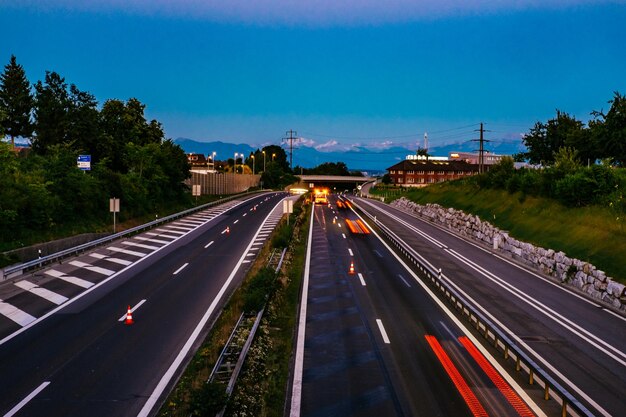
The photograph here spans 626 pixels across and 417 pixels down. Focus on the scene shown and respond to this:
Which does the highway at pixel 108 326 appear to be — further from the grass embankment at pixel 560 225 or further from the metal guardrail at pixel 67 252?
the grass embankment at pixel 560 225

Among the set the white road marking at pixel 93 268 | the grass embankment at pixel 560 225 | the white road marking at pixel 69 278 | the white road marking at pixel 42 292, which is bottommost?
the white road marking at pixel 42 292

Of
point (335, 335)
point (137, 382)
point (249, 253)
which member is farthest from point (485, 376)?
point (249, 253)

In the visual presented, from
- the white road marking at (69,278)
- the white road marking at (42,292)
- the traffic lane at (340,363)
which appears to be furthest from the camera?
the white road marking at (69,278)

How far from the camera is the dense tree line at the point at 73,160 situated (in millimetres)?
31281

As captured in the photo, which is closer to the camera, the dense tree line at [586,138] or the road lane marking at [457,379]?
the road lane marking at [457,379]

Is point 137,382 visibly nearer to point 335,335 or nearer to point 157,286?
point 335,335

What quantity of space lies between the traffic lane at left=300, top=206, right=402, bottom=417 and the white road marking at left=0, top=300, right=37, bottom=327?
10061 mm

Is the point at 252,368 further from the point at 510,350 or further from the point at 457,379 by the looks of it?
the point at 510,350

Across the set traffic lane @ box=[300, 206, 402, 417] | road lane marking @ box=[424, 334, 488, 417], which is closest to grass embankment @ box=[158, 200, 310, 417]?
traffic lane @ box=[300, 206, 402, 417]

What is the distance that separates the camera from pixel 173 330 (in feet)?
53.4

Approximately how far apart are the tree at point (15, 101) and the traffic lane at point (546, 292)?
186 feet

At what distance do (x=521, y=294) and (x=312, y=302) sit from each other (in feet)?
35.5

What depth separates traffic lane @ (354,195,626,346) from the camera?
18938mm

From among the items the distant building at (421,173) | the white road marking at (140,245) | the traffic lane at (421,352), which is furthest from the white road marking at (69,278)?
the distant building at (421,173)
